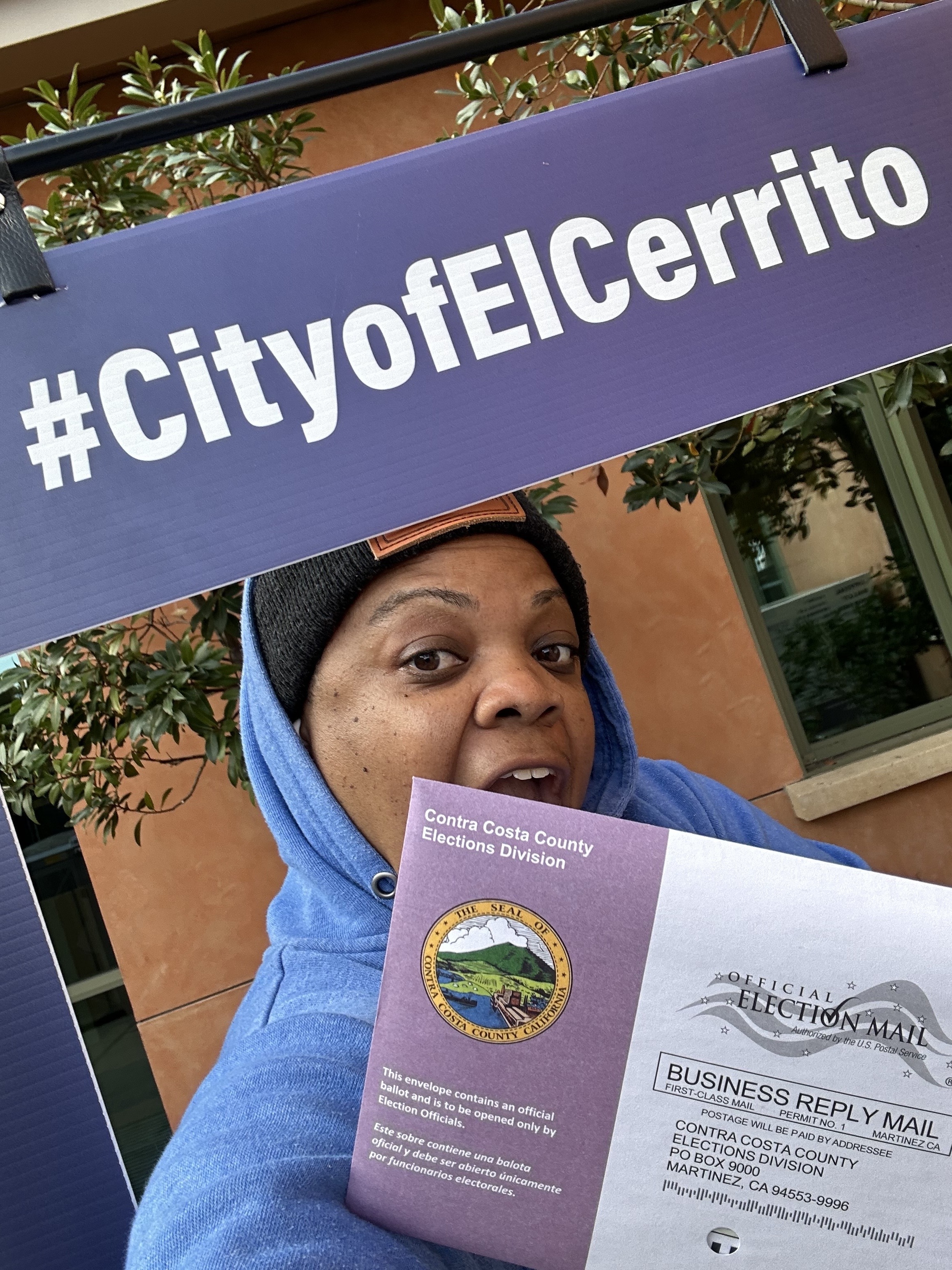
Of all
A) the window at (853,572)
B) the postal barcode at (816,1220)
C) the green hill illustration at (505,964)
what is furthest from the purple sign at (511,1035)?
the window at (853,572)

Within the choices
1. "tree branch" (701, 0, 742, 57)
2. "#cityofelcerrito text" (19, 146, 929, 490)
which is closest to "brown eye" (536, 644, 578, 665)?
"#cityofelcerrito text" (19, 146, 929, 490)

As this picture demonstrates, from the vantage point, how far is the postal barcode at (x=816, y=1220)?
83 centimetres

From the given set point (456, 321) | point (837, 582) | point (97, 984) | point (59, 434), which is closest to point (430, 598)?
point (456, 321)

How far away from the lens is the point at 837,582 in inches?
169

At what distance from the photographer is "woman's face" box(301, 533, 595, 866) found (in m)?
1.11

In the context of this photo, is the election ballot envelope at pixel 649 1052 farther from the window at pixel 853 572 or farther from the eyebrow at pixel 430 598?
the window at pixel 853 572

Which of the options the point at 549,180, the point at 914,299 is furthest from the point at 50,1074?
the point at 914,299

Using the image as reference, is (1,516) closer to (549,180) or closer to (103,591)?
(103,591)

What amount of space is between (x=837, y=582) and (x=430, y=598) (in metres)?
3.48

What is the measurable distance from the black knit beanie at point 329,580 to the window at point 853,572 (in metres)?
3.05

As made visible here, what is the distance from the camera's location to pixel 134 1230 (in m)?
0.90

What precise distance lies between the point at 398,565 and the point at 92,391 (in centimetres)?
36

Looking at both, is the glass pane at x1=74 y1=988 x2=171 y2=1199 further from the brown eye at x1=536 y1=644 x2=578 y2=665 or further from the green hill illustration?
the green hill illustration

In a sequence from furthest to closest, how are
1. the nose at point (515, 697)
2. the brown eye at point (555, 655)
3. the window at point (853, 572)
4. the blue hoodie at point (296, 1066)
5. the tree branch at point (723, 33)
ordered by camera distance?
the window at point (853, 572) → the tree branch at point (723, 33) → the brown eye at point (555, 655) → the nose at point (515, 697) → the blue hoodie at point (296, 1066)
